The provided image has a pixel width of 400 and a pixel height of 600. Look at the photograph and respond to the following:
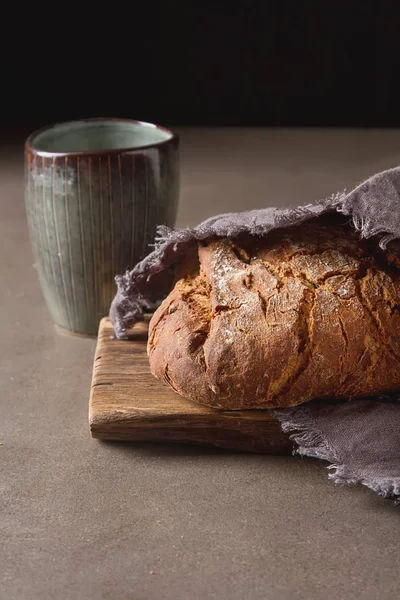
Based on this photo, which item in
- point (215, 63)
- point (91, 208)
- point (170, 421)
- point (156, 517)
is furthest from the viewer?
point (215, 63)

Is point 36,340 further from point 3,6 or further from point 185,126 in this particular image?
point 3,6

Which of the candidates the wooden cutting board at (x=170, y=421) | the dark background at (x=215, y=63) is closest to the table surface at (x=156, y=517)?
the wooden cutting board at (x=170, y=421)

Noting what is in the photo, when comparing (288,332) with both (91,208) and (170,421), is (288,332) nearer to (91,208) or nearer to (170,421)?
(170,421)

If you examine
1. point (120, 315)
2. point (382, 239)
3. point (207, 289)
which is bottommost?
point (120, 315)

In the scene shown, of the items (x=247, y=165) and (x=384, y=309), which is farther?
(x=247, y=165)

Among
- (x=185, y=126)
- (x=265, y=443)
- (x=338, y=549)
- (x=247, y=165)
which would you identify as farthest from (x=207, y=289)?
(x=185, y=126)

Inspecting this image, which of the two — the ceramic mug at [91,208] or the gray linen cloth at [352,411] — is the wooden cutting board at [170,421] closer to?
the gray linen cloth at [352,411]

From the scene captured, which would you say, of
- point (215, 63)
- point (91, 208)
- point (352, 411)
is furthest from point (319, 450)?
point (215, 63)
